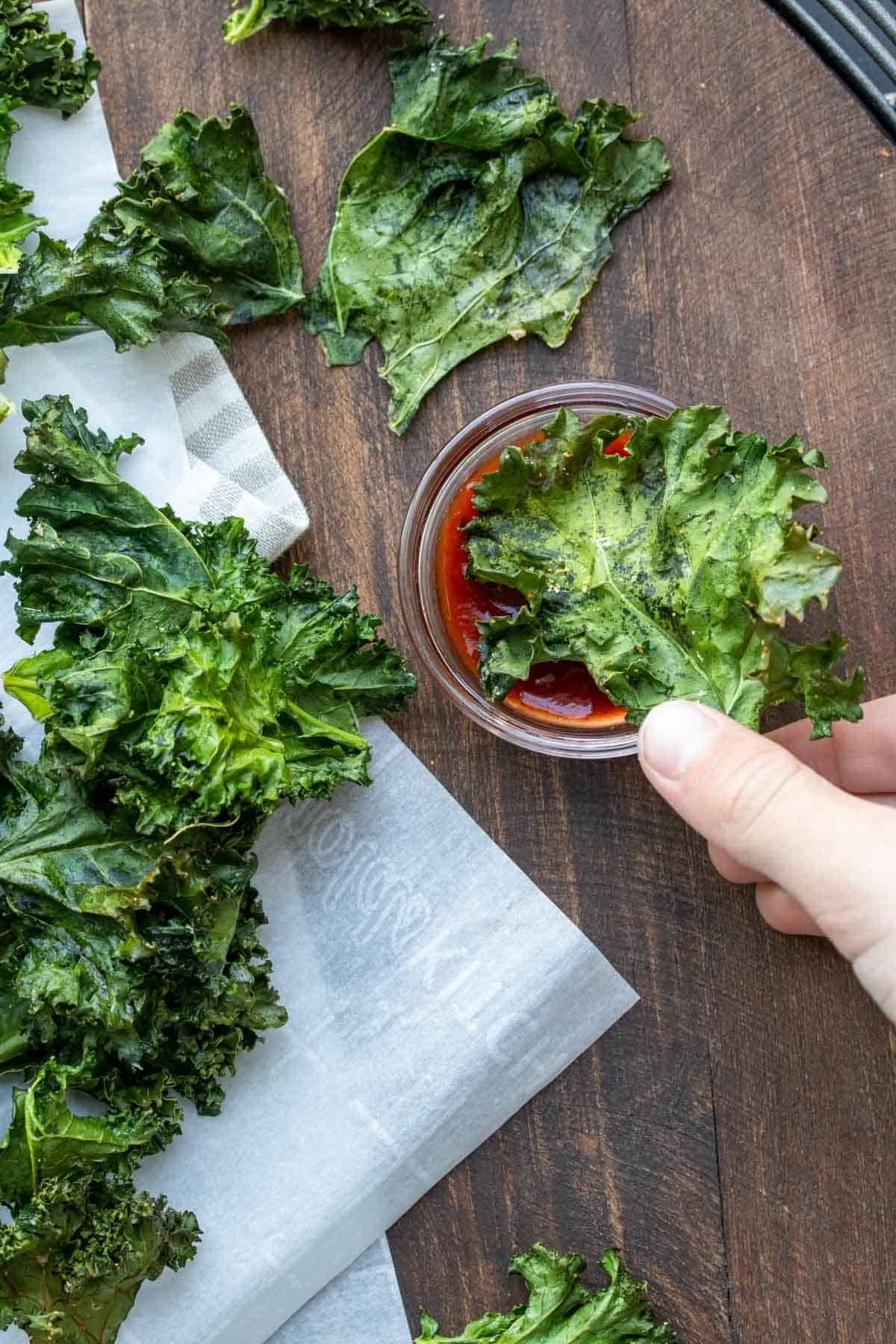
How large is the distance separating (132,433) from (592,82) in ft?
3.82

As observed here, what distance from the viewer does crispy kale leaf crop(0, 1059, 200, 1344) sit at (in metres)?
2.10

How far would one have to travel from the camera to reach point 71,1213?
7.04 ft

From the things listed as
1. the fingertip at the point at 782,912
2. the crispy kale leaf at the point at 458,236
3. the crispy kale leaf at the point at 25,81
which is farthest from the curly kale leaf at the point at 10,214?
the fingertip at the point at 782,912

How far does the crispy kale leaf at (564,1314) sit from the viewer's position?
2346 mm

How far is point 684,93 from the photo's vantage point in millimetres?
2439

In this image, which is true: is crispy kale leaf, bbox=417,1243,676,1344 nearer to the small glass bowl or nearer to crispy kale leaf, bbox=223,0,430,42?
the small glass bowl

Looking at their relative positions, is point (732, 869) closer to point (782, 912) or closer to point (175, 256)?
point (782, 912)

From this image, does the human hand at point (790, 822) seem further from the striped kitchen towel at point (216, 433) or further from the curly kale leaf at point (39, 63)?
the curly kale leaf at point (39, 63)

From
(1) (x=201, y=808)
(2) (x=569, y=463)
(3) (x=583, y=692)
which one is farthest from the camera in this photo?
(3) (x=583, y=692)

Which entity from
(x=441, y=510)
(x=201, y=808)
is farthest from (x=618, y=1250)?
(x=441, y=510)

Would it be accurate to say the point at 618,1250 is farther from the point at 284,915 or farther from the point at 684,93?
the point at 684,93

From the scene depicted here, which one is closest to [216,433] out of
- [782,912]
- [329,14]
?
[329,14]

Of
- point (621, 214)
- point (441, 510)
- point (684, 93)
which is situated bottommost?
point (441, 510)

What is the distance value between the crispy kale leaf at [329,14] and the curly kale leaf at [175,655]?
834 mm
